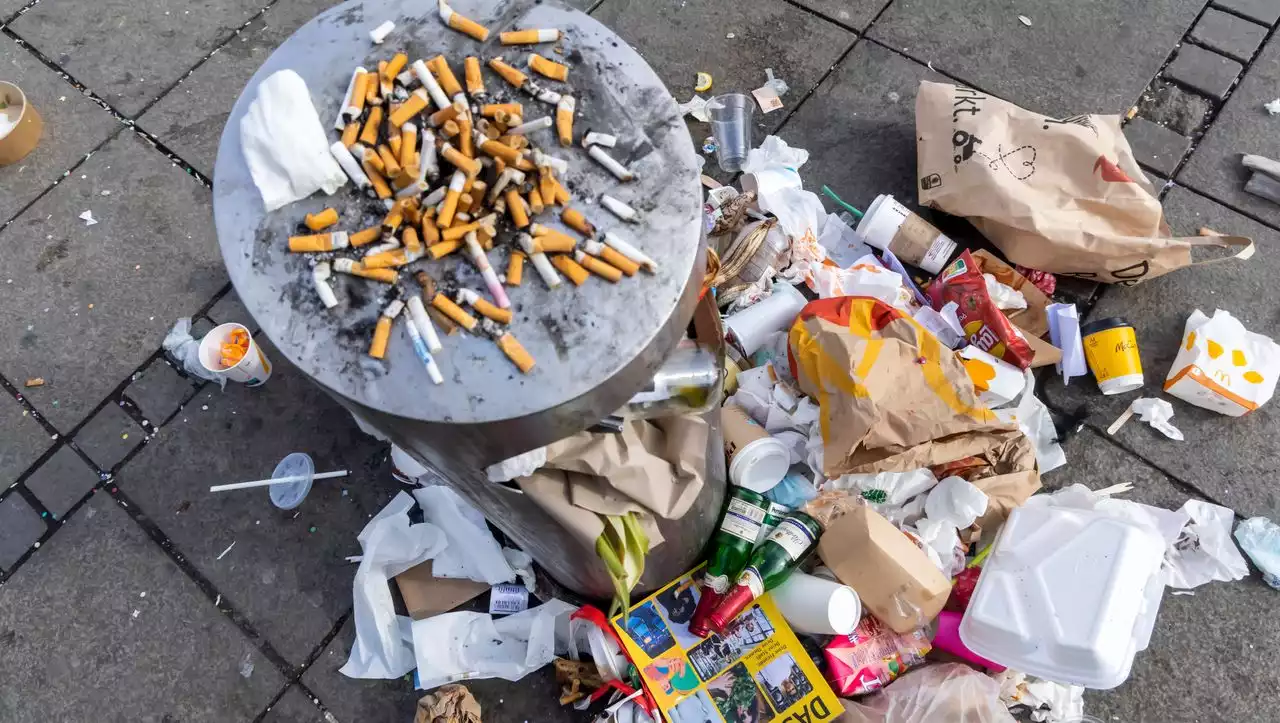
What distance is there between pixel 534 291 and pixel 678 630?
1272 mm

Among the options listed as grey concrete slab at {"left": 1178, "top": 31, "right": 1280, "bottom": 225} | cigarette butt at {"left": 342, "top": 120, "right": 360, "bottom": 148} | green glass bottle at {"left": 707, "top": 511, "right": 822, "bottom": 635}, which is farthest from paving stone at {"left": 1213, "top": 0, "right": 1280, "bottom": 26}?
cigarette butt at {"left": 342, "top": 120, "right": 360, "bottom": 148}

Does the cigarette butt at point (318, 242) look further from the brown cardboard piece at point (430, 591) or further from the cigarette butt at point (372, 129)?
→ the brown cardboard piece at point (430, 591)

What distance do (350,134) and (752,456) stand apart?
1.32 m

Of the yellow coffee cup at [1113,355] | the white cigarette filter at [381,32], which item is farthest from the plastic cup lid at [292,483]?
the yellow coffee cup at [1113,355]

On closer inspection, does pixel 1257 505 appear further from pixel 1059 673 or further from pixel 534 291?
pixel 534 291

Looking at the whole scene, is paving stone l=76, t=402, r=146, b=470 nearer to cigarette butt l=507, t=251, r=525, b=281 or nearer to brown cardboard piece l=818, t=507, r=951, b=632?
cigarette butt l=507, t=251, r=525, b=281

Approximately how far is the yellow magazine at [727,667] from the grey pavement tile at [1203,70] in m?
2.71

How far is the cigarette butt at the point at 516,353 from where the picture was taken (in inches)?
45.9

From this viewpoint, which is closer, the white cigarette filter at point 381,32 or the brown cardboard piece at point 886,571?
the white cigarette filter at point 381,32

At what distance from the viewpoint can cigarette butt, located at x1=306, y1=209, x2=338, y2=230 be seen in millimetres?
1244

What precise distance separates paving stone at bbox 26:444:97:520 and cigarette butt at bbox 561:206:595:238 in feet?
7.16

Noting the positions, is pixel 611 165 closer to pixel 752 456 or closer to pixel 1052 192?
pixel 752 456

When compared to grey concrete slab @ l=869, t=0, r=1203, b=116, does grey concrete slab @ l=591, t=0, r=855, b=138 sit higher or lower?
higher

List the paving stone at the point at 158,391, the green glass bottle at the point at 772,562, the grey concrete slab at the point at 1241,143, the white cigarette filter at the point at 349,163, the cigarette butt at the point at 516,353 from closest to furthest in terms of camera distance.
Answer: the cigarette butt at the point at 516,353 < the white cigarette filter at the point at 349,163 < the green glass bottle at the point at 772,562 < the paving stone at the point at 158,391 < the grey concrete slab at the point at 1241,143
